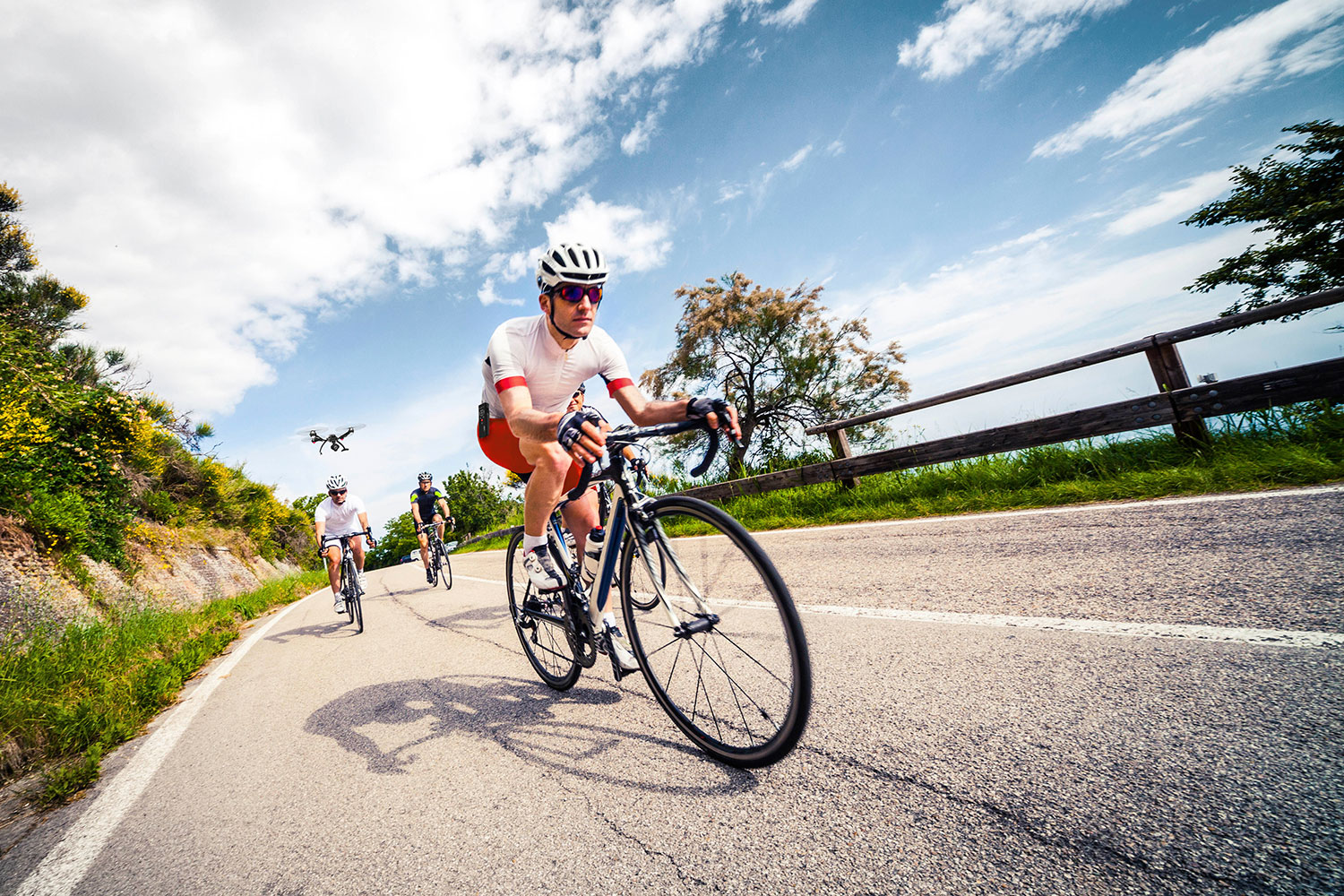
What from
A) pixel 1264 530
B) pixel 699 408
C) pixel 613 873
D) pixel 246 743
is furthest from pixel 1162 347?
pixel 246 743

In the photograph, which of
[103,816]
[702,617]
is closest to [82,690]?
[103,816]

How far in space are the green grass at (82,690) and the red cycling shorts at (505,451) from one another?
2.88 metres

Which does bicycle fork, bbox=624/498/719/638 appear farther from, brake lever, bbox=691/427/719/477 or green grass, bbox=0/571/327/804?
green grass, bbox=0/571/327/804

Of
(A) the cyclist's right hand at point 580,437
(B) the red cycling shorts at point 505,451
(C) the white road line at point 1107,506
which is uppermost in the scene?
(B) the red cycling shorts at point 505,451

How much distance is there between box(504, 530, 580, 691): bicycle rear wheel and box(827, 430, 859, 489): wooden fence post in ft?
17.3

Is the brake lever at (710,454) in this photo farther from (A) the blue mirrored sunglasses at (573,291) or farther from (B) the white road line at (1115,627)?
(A) the blue mirrored sunglasses at (573,291)

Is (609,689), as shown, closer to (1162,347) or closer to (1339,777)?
(1339,777)

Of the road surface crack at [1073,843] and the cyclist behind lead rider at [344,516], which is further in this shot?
the cyclist behind lead rider at [344,516]

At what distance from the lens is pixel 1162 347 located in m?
4.98

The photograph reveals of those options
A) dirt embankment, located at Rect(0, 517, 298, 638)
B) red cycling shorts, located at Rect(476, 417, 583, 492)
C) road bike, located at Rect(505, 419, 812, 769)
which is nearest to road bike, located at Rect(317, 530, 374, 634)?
dirt embankment, located at Rect(0, 517, 298, 638)

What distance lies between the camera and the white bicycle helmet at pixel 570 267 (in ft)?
9.13

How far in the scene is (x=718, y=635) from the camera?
2178 millimetres

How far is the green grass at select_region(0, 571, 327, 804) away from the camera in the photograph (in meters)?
3.27

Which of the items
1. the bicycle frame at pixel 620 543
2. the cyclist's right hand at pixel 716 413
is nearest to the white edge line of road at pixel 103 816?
the bicycle frame at pixel 620 543
